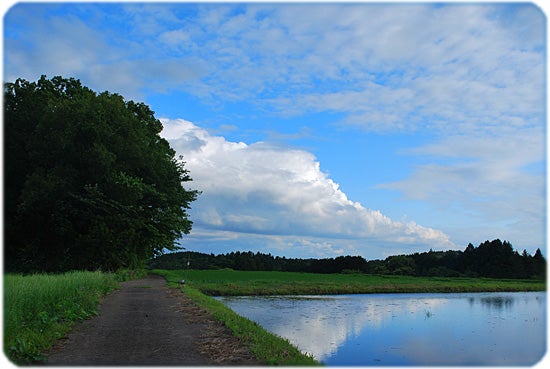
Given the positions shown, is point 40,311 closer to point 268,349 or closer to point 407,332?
point 268,349

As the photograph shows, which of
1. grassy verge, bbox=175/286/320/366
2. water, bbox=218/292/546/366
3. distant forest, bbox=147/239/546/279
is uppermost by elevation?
distant forest, bbox=147/239/546/279

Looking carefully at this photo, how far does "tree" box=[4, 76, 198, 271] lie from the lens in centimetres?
2511

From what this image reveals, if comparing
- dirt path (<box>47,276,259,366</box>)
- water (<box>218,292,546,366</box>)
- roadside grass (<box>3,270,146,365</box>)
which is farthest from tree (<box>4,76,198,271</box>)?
dirt path (<box>47,276,259,366</box>)

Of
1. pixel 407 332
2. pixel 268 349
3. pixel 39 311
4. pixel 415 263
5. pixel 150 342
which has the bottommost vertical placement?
pixel 407 332

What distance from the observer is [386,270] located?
7756cm

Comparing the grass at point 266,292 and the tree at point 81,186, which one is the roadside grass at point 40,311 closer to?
the grass at point 266,292

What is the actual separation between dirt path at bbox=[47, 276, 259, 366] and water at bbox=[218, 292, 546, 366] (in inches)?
122

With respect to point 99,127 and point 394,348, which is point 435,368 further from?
point 99,127

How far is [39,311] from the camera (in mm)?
10453

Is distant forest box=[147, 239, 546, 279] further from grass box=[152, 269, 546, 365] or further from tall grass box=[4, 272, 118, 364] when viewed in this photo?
tall grass box=[4, 272, 118, 364]

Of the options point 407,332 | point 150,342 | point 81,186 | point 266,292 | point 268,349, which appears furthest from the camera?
point 266,292

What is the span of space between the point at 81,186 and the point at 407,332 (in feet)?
57.5

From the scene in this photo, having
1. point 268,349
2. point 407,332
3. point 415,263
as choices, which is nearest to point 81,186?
point 407,332

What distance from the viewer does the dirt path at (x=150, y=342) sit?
7727 millimetres
